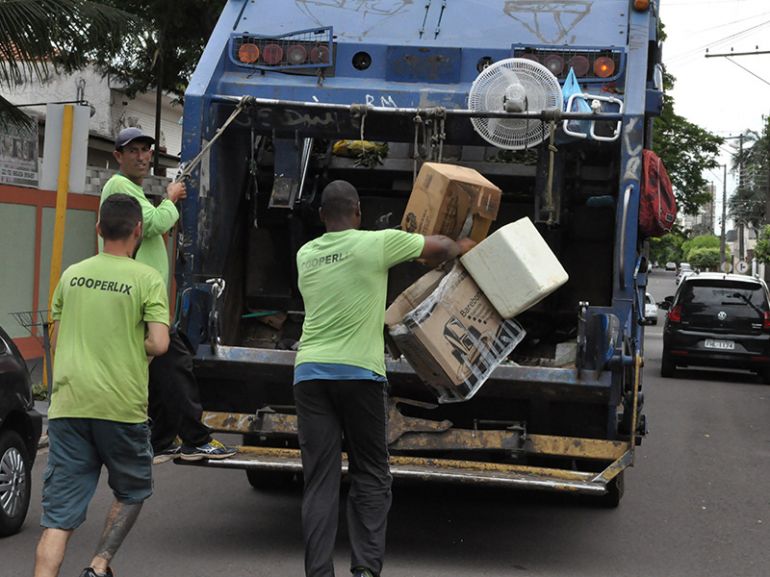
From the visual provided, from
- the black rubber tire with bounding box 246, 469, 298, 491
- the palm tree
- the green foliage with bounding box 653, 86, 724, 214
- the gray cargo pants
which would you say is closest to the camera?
the gray cargo pants

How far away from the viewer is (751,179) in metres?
74.8

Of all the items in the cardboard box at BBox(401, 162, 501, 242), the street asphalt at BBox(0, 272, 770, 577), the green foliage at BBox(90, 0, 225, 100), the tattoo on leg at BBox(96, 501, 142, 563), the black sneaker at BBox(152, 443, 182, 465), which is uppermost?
the green foliage at BBox(90, 0, 225, 100)

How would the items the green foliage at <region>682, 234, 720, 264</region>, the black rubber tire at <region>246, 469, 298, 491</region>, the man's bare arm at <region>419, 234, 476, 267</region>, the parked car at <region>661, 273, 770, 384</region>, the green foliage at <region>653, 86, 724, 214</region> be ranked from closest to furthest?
the man's bare arm at <region>419, 234, 476, 267</region>
the black rubber tire at <region>246, 469, 298, 491</region>
the parked car at <region>661, 273, 770, 384</region>
the green foliage at <region>653, 86, 724, 214</region>
the green foliage at <region>682, 234, 720, 264</region>

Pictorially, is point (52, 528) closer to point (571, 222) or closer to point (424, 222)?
point (424, 222)

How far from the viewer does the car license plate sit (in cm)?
1750

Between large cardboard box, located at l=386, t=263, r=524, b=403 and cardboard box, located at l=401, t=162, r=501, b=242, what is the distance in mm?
205

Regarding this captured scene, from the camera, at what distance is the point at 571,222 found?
24.6 feet

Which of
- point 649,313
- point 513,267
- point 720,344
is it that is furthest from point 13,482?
point 649,313

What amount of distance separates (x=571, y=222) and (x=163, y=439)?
2.74 m

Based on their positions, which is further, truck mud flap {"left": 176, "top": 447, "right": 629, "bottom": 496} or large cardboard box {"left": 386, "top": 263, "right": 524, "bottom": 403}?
truck mud flap {"left": 176, "top": 447, "right": 629, "bottom": 496}

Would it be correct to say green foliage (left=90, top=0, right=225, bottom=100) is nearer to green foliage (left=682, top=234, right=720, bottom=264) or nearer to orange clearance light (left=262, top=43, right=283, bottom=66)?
orange clearance light (left=262, top=43, right=283, bottom=66)

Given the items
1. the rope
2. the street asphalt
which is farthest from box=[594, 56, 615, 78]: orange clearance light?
the street asphalt

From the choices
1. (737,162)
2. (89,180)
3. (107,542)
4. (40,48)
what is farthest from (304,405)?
(737,162)

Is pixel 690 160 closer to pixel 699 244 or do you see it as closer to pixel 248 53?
pixel 248 53
